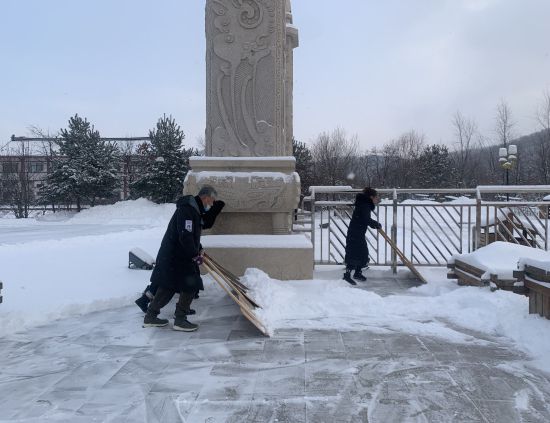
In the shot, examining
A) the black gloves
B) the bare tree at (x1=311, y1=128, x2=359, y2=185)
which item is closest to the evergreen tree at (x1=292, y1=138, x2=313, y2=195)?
the bare tree at (x1=311, y1=128, x2=359, y2=185)

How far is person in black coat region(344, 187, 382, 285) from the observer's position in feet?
25.8

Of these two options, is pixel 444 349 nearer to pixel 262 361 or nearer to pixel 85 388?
pixel 262 361

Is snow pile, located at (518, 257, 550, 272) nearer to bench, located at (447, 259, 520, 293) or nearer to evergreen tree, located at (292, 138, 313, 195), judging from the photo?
bench, located at (447, 259, 520, 293)

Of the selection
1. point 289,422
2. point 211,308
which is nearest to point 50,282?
point 211,308

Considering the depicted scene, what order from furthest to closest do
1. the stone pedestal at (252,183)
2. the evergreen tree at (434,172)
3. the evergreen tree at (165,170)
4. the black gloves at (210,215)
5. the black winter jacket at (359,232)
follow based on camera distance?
the evergreen tree at (434,172) → the evergreen tree at (165,170) → the black winter jacket at (359,232) → the stone pedestal at (252,183) → the black gloves at (210,215)

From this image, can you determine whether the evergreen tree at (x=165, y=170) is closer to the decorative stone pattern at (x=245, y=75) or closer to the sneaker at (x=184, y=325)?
the decorative stone pattern at (x=245, y=75)

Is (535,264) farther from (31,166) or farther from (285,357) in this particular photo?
(31,166)

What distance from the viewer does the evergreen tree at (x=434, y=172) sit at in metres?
41.4

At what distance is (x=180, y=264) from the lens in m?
5.25

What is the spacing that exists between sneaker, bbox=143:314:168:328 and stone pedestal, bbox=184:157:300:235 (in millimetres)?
2440

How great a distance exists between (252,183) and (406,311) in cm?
294

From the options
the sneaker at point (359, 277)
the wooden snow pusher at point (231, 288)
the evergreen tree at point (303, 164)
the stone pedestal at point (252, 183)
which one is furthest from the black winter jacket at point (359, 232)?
the evergreen tree at point (303, 164)

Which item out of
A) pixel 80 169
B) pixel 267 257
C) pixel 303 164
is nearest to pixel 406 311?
pixel 267 257

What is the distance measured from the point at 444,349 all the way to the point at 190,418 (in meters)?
2.57
